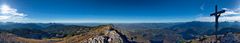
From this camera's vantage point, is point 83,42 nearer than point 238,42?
Yes

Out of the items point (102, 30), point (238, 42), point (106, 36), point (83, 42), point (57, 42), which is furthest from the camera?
point (238, 42)

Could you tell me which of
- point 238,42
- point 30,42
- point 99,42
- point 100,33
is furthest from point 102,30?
point 238,42

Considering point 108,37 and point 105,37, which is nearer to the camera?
point 105,37

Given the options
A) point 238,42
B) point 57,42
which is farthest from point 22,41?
point 238,42

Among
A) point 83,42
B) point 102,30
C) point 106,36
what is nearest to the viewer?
point 83,42

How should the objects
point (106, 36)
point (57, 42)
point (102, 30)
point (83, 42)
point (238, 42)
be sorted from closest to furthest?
point (83, 42) → point (106, 36) → point (102, 30) → point (57, 42) → point (238, 42)

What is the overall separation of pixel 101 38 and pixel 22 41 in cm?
5056

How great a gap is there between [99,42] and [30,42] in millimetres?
48123

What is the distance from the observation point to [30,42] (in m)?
175

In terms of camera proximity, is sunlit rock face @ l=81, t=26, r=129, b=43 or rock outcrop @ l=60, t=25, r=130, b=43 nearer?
sunlit rock face @ l=81, t=26, r=129, b=43

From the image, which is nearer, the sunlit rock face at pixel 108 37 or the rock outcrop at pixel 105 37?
the sunlit rock face at pixel 108 37

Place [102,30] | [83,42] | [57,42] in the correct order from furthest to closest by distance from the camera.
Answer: [57,42] < [102,30] < [83,42]

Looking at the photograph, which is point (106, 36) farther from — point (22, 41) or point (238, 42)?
point (238, 42)

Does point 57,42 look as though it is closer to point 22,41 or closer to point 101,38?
point 22,41
